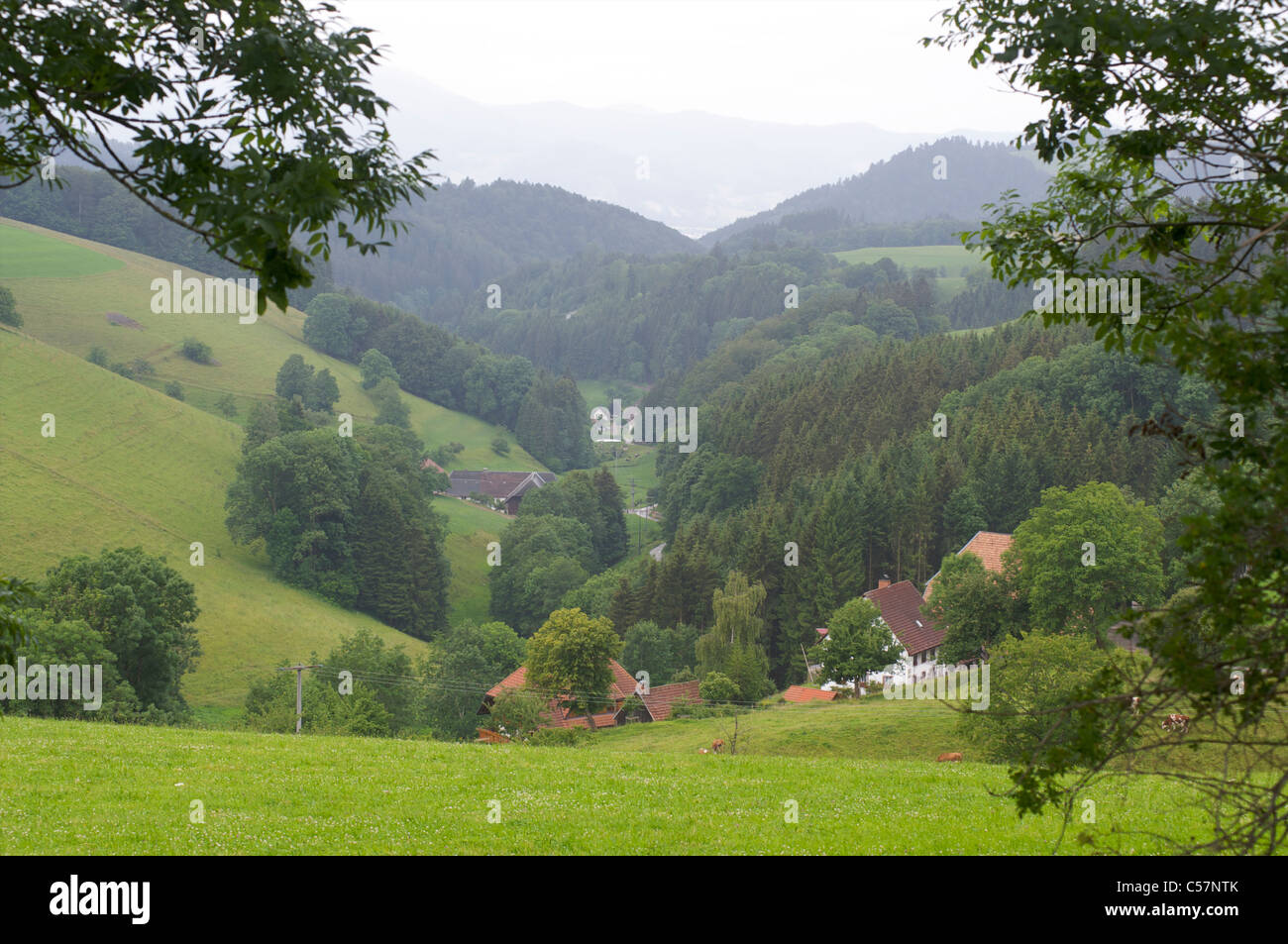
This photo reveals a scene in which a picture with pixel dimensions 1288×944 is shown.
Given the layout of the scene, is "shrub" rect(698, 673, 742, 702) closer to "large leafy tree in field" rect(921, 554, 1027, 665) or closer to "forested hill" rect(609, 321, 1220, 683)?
"large leafy tree in field" rect(921, 554, 1027, 665)

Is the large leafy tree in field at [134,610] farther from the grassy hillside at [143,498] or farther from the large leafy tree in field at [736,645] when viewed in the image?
the large leafy tree in field at [736,645]

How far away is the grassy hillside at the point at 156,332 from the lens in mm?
113062

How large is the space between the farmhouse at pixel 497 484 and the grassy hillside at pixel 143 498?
3549cm

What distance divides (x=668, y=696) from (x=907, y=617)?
17.9 metres

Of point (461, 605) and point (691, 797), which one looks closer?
point (691, 797)

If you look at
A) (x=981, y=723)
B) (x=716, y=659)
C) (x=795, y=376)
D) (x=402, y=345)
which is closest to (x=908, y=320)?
(x=795, y=376)

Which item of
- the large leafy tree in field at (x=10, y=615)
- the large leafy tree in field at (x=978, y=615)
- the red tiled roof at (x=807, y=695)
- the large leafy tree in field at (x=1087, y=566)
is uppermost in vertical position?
the large leafy tree in field at (x=10, y=615)

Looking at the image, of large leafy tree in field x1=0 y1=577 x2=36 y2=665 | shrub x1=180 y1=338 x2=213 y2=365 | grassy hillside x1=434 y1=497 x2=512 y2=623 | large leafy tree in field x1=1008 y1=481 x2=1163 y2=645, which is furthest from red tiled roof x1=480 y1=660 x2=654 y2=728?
shrub x1=180 y1=338 x2=213 y2=365

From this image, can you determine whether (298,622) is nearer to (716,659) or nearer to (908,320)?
(716,659)

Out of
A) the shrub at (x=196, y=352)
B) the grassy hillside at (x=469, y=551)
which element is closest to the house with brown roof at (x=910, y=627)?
the grassy hillside at (x=469, y=551)

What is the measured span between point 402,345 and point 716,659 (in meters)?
110

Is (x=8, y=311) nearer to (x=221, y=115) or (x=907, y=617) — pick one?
(x=907, y=617)

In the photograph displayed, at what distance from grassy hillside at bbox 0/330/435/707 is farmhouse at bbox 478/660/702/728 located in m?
14.7

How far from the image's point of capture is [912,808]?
1442cm
